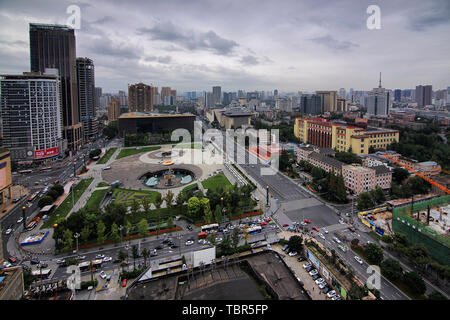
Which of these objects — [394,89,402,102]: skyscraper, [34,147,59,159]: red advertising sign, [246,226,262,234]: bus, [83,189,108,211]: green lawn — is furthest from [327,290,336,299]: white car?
[394,89,402,102]: skyscraper

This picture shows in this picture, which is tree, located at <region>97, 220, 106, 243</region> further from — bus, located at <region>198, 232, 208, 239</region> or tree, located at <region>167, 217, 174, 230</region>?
bus, located at <region>198, 232, 208, 239</region>

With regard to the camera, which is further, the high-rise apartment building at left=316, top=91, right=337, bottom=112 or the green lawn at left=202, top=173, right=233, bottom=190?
the high-rise apartment building at left=316, top=91, right=337, bottom=112

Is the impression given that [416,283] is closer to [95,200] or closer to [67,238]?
[67,238]

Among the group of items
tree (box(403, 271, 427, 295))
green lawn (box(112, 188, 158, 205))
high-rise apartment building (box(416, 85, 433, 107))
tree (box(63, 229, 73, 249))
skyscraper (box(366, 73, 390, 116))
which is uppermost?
high-rise apartment building (box(416, 85, 433, 107))

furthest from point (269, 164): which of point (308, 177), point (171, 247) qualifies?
point (171, 247)

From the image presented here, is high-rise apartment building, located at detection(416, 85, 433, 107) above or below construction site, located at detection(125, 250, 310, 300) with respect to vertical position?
above

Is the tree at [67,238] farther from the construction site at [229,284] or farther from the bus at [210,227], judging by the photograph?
the construction site at [229,284]
